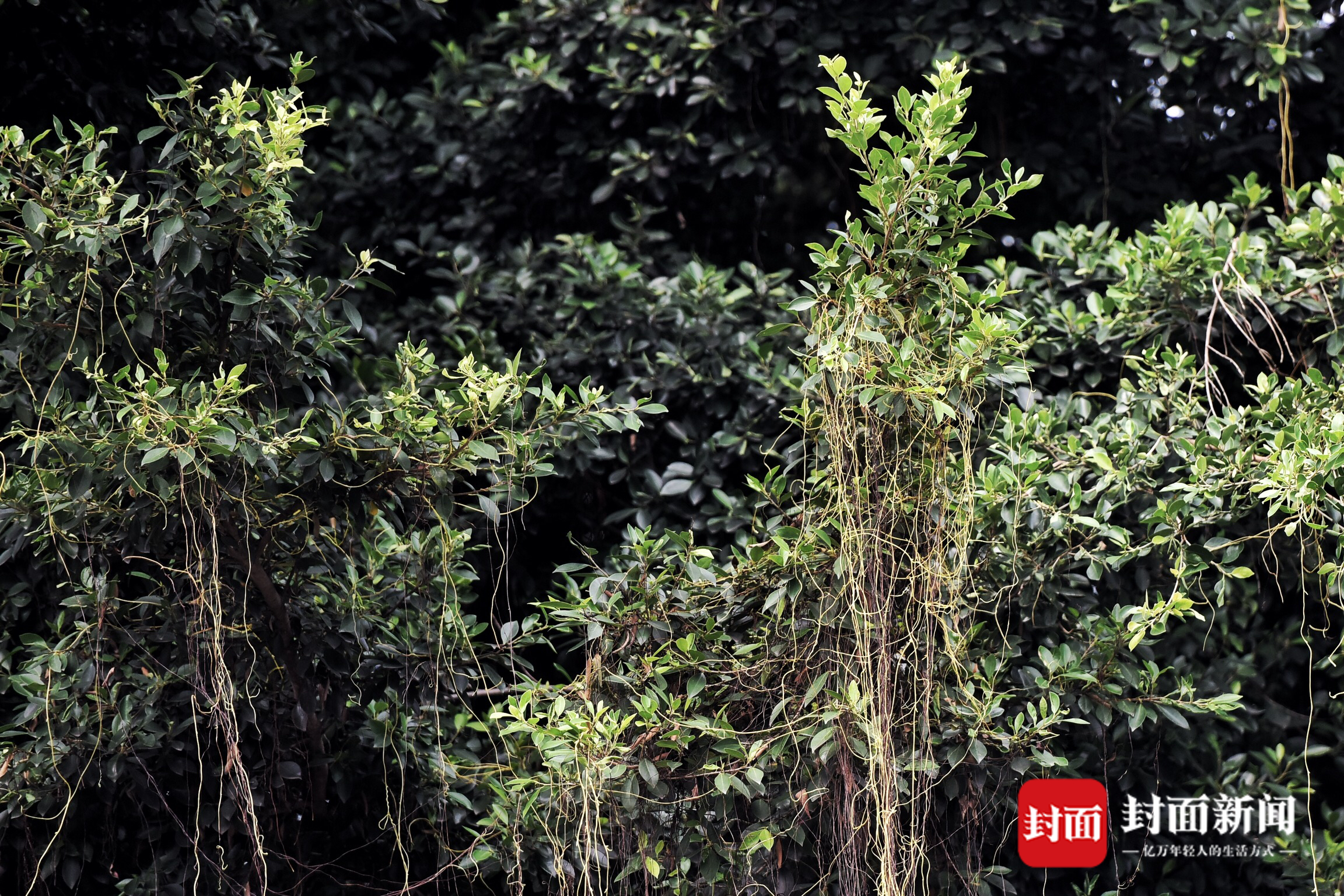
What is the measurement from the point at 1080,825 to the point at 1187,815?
67cm

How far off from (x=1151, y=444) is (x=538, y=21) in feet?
9.09

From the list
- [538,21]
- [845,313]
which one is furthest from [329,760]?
[538,21]

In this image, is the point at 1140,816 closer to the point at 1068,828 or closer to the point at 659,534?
the point at 1068,828

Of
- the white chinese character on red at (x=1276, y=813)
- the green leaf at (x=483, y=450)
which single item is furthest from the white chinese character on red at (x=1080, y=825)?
the green leaf at (x=483, y=450)

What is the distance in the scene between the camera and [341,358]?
116 inches

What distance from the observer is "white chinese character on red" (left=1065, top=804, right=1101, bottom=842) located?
Result: 121 inches

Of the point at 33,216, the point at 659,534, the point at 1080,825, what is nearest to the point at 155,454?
the point at 33,216

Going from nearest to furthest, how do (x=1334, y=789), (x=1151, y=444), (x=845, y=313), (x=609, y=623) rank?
(x=845, y=313) → (x=609, y=623) → (x=1151, y=444) → (x=1334, y=789)

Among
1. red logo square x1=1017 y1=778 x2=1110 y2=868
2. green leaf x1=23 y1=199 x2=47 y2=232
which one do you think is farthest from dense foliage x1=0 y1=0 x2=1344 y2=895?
red logo square x1=1017 y1=778 x2=1110 y2=868

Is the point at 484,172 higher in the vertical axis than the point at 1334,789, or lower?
higher

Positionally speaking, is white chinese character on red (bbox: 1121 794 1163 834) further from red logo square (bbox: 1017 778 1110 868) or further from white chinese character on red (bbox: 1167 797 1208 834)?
red logo square (bbox: 1017 778 1110 868)

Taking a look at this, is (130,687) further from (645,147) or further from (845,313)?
(645,147)

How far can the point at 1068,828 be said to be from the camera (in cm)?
308

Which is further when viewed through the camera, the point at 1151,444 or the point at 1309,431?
the point at 1151,444
